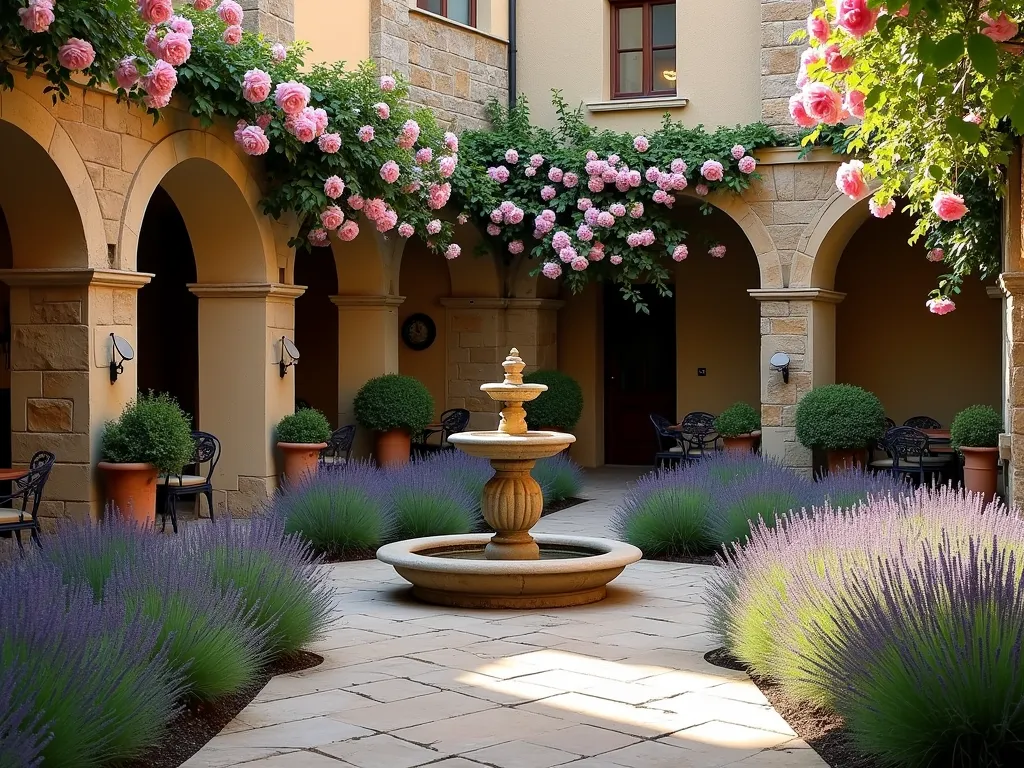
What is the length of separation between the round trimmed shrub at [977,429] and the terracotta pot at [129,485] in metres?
6.39

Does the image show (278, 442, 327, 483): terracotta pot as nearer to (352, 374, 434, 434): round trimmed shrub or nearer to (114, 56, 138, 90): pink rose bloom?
(352, 374, 434, 434): round trimmed shrub

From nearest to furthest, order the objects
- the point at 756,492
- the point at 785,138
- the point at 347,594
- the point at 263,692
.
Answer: the point at 263,692 → the point at 347,594 → the point at 756,492 → the point at 785,138

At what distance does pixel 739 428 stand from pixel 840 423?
4.34ft

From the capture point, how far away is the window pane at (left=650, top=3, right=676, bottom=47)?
43.8ft

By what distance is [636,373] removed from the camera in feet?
51.8

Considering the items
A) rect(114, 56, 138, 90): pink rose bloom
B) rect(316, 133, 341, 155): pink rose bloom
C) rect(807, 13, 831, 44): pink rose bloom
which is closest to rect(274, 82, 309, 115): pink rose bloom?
rect(316, 133, 341, 155): pink rose bloom

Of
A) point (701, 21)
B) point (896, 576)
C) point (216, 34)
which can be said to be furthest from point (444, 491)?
point (701, 21)

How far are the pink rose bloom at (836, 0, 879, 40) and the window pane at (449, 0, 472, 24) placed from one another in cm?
863

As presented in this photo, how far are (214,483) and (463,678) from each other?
5888mm

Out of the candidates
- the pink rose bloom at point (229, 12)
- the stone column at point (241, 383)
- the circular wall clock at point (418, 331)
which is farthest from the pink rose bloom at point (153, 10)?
the circular wall clock at point (418, 331)

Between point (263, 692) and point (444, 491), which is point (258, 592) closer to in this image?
point (263, 692)

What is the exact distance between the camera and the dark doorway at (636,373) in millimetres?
15633

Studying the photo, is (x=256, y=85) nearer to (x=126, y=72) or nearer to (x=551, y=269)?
→ (x=126, y=72)

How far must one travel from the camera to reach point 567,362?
15703 millimetres
